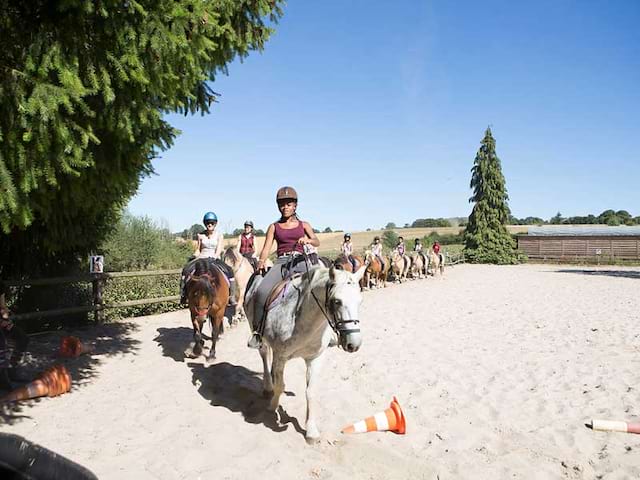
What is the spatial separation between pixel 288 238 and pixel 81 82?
9.26 ft

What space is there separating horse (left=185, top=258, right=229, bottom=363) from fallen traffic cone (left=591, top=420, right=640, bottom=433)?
18.6 feet

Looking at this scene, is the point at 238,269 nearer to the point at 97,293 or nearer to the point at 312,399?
the point at 97,293

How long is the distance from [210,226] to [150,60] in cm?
478

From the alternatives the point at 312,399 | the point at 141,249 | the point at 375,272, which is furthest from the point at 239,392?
the point at 375,272

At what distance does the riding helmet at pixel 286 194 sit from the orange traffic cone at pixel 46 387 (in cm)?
396

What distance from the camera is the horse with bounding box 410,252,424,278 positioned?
2617cm

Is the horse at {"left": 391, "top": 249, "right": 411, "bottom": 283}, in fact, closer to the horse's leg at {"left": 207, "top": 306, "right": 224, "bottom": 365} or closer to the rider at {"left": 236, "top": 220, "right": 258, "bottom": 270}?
the rider at {"left": 236, "top": 220, "right": 258, "bottom": 270}

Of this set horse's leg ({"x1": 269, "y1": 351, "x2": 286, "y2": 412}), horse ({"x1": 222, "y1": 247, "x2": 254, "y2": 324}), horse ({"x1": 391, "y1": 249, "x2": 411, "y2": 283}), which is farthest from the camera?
horse ({"x1": 391, "y1": 249, "x2": 411, "y2": 283})

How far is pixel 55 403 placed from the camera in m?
5.78

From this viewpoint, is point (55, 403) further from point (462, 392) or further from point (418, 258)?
point (418, 258)

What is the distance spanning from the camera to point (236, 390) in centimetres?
631

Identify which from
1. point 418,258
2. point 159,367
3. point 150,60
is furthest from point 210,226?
point 418,258

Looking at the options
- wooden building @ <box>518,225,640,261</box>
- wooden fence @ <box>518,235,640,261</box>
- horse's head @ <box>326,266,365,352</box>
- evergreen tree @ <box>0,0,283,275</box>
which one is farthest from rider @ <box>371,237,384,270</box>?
wooden fence @ <box>518,235,640,261</box>

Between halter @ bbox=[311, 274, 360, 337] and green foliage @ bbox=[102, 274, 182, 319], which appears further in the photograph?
green foliage @ bbox=[102, 274, 182, 319]
